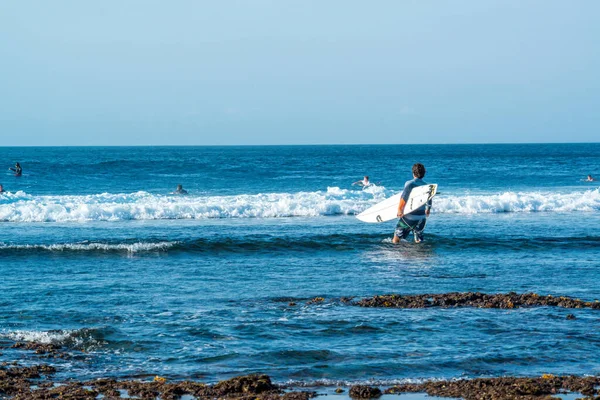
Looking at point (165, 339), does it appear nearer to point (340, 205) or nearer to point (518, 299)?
point (518, 299)

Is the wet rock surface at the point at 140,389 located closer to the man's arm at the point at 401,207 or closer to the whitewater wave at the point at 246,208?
the man's arm at the point at 401,207

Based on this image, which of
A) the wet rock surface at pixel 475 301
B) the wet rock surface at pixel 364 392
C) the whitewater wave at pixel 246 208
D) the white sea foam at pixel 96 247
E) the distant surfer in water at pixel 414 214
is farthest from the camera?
the whitewater wave at pixel 246 208

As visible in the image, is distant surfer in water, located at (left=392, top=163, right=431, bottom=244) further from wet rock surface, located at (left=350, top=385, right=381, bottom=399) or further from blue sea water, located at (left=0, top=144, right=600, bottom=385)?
wet rock surface, located at (left=350, top=385, right=381, bottom=399)

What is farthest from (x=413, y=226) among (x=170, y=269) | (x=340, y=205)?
(x=340, y=205)

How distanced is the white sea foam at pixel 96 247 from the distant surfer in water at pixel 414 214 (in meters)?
5.62

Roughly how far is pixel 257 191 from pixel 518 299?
2914cm

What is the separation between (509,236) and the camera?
18.4 m

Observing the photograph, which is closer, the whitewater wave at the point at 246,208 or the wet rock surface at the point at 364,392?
the wet rock surface at the point at 364,392

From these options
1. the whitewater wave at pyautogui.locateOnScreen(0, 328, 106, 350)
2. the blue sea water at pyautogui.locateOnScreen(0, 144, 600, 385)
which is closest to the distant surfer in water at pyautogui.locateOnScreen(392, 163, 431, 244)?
the blue sea water at pyautogui.locateOnScreen(0, 144, 600, 385)

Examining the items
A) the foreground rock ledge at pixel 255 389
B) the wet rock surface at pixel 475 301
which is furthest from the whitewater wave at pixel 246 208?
the foreground rock ledge at pixel 255 389

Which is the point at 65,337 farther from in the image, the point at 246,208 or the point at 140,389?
the point at 246,208

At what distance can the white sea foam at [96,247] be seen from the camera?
16.8 m

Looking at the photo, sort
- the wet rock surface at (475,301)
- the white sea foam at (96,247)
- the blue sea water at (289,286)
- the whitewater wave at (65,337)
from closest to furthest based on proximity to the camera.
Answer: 1. the blue sea water at (289,286)
2. the whitewater wave at (65,337)
3. the wet rock surface at (475,301)
4. the white sea foam at (96,247)

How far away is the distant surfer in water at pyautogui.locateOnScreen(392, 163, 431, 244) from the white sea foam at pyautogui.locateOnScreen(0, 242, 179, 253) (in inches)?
221
